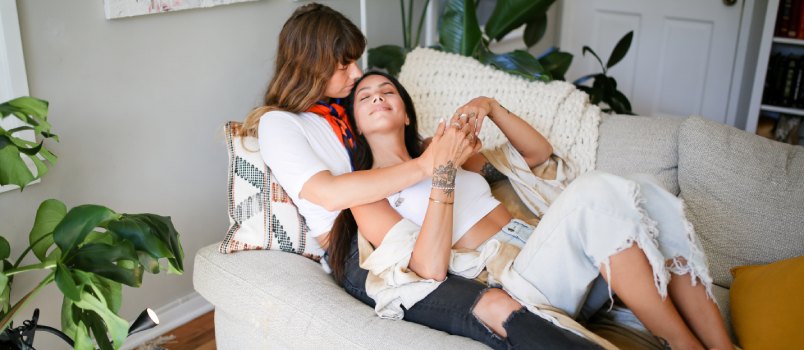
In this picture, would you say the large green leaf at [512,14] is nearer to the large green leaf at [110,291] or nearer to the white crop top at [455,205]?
the white crop top at [455,205]

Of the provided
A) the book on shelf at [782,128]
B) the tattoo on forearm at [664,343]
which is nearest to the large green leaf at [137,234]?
the tattoo on forearm at [664,343]

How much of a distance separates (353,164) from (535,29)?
1.33 m

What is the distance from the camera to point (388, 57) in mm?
2580

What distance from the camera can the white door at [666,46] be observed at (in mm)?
3451

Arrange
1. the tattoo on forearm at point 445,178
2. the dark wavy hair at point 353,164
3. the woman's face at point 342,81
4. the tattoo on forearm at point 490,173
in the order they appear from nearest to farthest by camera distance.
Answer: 1. the tattoo on forearm at point 445,178
2. the dark wavy hair at point 353,164
3. the woman's face at point 342,81
4. the tattoo on forearm at point 490,173

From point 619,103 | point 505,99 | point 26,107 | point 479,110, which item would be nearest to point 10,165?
point 26,107

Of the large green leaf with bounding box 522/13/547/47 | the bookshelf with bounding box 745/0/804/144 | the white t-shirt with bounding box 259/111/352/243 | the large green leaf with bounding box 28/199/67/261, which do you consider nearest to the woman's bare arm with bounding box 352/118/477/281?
the white t-shirt with bounding box 259/111/352/243

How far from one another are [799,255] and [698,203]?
25 centimetres

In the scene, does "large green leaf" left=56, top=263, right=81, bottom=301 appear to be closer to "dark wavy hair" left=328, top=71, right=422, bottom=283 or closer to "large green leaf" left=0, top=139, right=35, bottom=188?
"large green leaf" left=0, top=139, right=35, bottom=188

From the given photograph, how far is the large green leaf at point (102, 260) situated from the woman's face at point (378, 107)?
672mm

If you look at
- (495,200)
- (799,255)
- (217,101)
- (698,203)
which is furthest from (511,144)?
(217,101)

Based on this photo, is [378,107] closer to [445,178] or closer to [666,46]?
[445,178]

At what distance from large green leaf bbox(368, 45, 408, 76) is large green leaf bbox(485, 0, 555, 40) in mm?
329

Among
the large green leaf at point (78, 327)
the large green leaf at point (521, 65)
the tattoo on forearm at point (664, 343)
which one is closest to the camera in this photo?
the large green leaf at point (78, 327)
